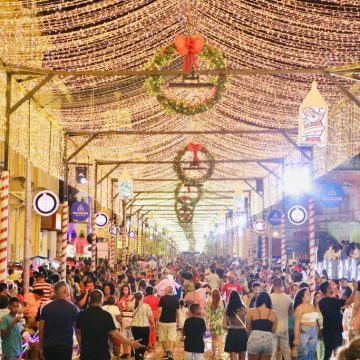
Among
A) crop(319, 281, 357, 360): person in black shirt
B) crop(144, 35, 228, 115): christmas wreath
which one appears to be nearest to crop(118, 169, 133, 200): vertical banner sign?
crop(144, 35, 228, 115): christmas wreath

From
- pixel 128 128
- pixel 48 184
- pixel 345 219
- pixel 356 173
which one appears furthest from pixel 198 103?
pixel 345 219

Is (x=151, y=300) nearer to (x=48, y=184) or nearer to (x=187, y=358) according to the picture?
(x=187, y=358)

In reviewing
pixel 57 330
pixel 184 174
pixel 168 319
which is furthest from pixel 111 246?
pixel 57 330

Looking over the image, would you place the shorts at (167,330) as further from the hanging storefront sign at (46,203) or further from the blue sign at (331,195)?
the blue sign at (331,195)

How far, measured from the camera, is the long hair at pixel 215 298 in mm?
19188

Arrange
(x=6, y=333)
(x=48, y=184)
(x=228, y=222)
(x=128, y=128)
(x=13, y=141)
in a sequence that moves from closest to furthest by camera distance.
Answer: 1. (x=6, y=333)
2. (x=13, y=141)
3. (x=128, y=128)
4. (x=48, y=184)
5. (x=228, y=222)

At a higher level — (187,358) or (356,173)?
(356,173)

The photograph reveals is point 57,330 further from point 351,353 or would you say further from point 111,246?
point 111,246

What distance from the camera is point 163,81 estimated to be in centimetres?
1966

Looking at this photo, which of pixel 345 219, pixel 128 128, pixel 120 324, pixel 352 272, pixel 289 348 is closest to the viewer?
pixel 289 348

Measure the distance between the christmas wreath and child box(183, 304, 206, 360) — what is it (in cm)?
553

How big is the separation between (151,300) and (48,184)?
21783 mm

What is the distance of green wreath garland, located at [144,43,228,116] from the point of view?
18.3m

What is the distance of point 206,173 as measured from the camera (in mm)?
33531
